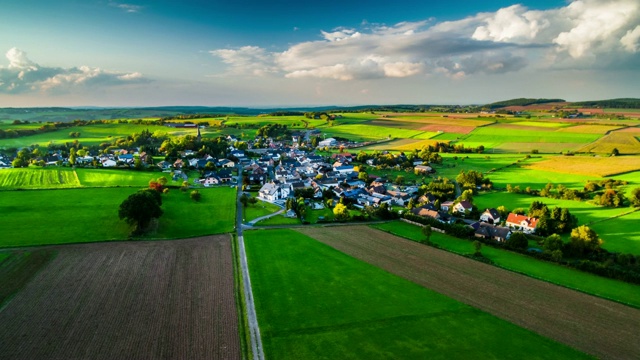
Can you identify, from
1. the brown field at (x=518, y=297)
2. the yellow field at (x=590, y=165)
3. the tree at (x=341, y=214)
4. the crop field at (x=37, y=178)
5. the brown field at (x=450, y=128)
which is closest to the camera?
the brown field at (x=518, y=297)

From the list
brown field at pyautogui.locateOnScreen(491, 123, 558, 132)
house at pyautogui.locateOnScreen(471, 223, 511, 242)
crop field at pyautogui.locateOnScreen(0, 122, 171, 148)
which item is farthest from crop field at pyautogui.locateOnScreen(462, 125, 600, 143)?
crop field at pyautogui.locateOnScreen(0, 122, 171, 148)

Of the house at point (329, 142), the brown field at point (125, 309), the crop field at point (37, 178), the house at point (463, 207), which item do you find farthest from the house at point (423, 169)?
the crop field at point (37, 178)

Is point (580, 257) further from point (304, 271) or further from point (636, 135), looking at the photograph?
point (636, 135)

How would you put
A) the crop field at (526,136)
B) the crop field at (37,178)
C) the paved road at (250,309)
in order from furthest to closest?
the crop field at (526,136), the crop field at (37,178), the paved road at (250,309)

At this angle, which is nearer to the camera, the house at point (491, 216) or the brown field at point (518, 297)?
the brown field at point (518, 297)

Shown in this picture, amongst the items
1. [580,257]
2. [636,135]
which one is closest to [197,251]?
[580,257]

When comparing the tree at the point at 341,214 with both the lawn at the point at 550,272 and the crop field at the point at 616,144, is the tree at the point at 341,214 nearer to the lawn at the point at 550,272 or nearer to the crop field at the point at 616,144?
the lawn at the point at 550,272
